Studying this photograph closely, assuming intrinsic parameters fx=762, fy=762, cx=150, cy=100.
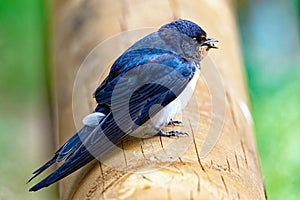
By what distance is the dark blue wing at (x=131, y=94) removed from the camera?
2.13 metres

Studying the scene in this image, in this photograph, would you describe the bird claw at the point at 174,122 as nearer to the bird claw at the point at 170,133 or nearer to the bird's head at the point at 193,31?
the bird claw at the point at 170,133

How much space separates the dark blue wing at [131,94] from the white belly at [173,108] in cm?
2

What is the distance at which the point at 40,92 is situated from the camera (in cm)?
399

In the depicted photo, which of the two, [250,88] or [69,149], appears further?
[250,88]

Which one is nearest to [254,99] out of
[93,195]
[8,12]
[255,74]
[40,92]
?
[255,74]

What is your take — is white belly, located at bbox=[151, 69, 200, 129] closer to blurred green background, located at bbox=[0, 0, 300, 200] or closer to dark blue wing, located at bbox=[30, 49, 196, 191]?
dark blue wing, located at bbox=[30, 49, 196, 191]

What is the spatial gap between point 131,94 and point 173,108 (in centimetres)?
13

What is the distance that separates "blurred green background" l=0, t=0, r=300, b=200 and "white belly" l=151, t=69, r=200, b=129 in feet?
3.20

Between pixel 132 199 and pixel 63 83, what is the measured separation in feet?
3.74

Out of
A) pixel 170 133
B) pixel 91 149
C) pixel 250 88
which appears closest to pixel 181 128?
pixel 170 133

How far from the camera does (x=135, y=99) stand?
2.23 m

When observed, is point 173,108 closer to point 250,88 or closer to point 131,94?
point 131,94

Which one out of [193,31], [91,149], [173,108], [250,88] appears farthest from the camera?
[250,88]

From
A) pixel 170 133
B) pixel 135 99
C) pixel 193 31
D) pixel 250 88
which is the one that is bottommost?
pixel 170 133
